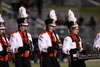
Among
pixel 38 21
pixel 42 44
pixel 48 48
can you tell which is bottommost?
pixel 38 21

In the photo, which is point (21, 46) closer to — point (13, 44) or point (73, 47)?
point (13, 44)

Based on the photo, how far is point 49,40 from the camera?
19.0m

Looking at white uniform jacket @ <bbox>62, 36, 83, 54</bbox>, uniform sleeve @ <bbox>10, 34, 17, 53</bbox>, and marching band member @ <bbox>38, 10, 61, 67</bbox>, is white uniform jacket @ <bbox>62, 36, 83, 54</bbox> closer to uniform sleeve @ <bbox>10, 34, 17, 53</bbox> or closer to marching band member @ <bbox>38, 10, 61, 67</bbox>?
marching band member @ <bbox>38, 10, 61, 67</bbox>

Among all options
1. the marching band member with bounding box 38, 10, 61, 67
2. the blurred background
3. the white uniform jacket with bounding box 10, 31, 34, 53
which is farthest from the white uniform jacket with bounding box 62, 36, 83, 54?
the blurred background

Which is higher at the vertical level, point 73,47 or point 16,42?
point 16,42

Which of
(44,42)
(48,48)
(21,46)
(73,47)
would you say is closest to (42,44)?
(44,42)

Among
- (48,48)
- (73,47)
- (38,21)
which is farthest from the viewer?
(38,21)

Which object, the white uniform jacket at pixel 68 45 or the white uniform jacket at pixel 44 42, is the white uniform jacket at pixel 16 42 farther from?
the white uniform jacket at pixel 68 45

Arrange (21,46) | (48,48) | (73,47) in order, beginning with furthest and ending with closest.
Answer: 1. (21,46)
2. (48,48)
3. (73,47)

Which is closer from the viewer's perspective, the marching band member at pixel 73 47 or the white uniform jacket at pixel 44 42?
the marching band member at pixel 73 47

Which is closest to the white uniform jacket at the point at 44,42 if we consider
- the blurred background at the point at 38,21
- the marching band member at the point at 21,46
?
the marching band member at the point at 21,46

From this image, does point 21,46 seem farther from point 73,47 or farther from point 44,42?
point 73,47

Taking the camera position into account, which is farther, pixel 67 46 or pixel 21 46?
pixel 21 46

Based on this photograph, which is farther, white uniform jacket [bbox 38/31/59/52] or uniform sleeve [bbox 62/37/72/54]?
white uniform jacket [bbox 38/31/59/52]
